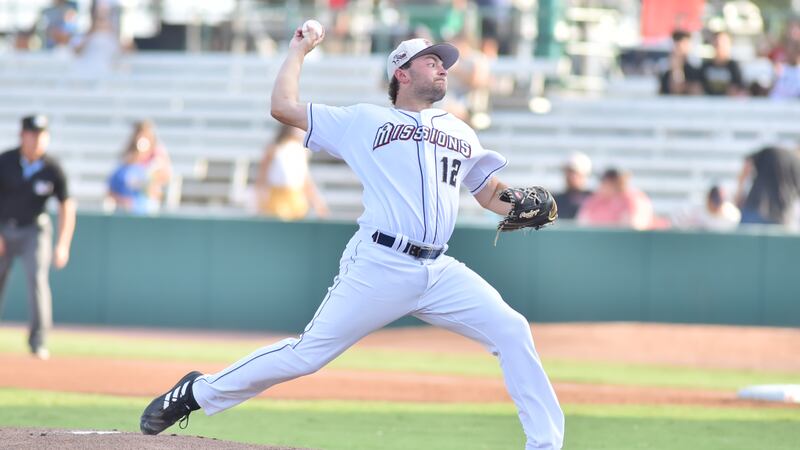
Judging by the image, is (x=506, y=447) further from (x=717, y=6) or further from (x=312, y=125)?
(x=717, y=6)

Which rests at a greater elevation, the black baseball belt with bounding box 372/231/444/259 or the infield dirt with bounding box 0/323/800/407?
the black baseball belt with bounding box 372/231/444/259

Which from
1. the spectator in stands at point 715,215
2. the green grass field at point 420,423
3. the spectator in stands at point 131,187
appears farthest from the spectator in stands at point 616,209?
the green grass field at point 420,423

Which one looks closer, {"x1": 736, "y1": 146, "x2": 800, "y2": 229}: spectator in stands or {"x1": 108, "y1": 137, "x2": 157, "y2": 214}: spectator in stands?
{"x1": 736, "y1": 146, "x2": 800, "y2": 229}: spectator in stands

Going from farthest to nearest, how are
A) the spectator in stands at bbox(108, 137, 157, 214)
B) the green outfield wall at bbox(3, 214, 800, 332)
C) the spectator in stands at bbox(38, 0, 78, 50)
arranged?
the spectator in stands at bbox(38, 0, 78, 50) < the spectator in stands at bbox(108, 137, 157, 214) < the green outfield wall at bbox(3, 214, 800, 332)

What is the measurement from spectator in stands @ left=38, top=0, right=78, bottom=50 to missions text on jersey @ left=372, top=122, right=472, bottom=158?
66.4 feet

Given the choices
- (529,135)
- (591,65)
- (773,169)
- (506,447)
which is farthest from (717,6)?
(506,447)

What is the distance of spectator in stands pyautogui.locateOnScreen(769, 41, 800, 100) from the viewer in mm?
20938

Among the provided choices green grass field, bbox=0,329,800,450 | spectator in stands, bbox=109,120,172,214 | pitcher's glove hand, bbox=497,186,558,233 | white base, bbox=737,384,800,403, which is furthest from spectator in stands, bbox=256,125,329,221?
pitcher's glove hand, bbox=497,186,558,233

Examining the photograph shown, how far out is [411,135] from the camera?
709 cm

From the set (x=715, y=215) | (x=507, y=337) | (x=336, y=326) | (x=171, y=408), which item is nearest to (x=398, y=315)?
(x=336, y=326)

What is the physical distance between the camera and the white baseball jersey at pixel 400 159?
702 cm

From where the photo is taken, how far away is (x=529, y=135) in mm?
21469

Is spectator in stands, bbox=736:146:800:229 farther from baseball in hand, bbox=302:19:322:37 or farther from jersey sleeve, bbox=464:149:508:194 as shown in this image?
baseball in hand, bbox=302:19:322:37

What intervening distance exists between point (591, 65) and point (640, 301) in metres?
7.55
